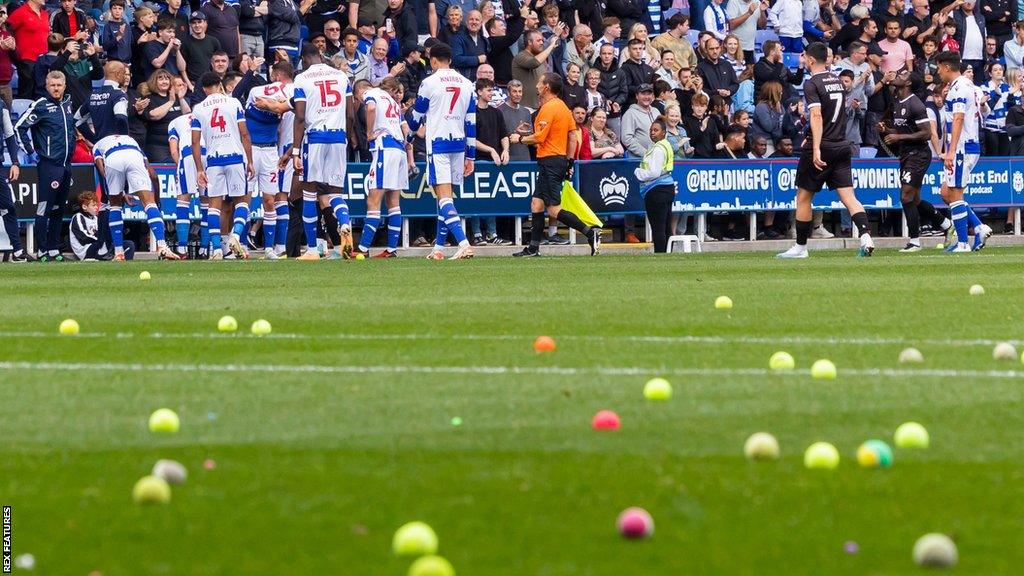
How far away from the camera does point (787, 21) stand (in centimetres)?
3119

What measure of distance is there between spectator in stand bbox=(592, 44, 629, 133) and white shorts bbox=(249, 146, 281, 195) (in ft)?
19.5

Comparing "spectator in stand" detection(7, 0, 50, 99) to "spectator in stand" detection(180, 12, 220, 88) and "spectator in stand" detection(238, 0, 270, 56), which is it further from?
"spectator in stand" detection(238, 0, 270, 56)

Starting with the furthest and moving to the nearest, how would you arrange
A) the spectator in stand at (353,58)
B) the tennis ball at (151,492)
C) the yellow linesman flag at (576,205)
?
the spectator in stand at (353,58) → the yellow linesman flag at (576,205) → the tennis ball at (151,492)

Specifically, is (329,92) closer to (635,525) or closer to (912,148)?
(912,148)

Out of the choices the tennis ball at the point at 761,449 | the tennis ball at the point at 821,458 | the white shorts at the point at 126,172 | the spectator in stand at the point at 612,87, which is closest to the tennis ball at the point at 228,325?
the tennis ball at the point at 761,449

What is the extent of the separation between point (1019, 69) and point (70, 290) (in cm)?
2073

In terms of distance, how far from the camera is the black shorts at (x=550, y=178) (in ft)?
75.6

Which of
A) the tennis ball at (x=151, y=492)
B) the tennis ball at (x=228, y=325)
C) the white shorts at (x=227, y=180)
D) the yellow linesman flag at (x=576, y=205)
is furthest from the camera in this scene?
the yellow linesman flag at (x=576, y=205)

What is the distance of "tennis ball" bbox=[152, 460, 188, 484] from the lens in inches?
206

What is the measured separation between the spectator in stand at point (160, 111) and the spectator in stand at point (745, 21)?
10.5 m

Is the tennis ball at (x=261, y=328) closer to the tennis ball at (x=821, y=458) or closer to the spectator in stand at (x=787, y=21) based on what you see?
the tennis ball at (x=821, y=458)

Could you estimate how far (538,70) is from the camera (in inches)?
1053

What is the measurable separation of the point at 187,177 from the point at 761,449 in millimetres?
18327

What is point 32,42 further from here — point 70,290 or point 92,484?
point 92,484
